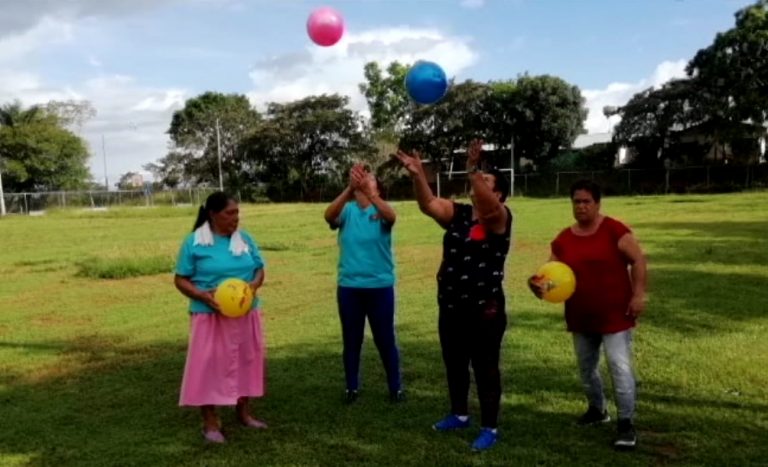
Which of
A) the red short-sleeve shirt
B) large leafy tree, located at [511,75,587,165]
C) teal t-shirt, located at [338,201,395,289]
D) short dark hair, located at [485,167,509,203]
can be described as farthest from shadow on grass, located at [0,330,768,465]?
large leafy tree, located at [511,75,587,165]

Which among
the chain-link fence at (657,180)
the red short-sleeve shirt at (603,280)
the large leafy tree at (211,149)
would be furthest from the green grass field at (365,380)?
the large leafy tree at (211,149)

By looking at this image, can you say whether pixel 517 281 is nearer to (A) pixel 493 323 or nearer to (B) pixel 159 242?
(A) pixel 493 323

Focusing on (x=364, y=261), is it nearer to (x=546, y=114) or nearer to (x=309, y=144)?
(x=546, y=114)

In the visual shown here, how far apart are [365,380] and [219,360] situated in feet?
5.72

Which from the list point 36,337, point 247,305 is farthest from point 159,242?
point 247,305

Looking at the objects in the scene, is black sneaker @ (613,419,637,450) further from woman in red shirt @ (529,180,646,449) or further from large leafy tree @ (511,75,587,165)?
large leafy tree @ (511,75,587,165)

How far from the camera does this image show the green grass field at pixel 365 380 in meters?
4.88

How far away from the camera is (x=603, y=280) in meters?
4.76

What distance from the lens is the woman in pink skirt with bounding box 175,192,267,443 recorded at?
16.7 feet

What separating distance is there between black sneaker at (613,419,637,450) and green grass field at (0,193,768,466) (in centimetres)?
7

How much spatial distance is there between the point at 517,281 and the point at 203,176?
55.7 metres

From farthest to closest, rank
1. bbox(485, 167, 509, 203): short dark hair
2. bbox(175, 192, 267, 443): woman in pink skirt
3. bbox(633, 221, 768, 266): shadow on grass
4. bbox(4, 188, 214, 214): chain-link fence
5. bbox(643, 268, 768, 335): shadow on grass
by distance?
bbox(4, 188, 214, 214): chain-link fence
bbox(633, 221, 768, 266): shadow on grass
bbox(643, 268, 768, 335): shadow on grass
bbox(175, 192, 267, 443): woman in pink skirt
bbox(485, 167, 509, 203): short dark hair

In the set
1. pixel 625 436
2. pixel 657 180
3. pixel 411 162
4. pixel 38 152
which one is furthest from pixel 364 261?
pixel 38 152

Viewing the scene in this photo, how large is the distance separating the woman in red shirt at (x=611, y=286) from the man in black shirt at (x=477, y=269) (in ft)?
1.23
